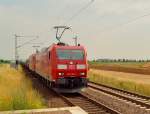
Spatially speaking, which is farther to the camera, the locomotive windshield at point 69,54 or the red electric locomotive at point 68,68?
the locomotive windshield at point 69,54

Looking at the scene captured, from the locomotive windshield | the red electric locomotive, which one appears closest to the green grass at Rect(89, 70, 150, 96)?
the red electric locomotive

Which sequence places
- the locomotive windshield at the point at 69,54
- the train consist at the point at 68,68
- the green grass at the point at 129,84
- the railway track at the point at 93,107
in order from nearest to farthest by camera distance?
1. the railway track at the point at 93,107
2. the train consist at the point at 68,68
3. the locomotive windshield at the point at 69,54
4. the green grass at the point at 129,84

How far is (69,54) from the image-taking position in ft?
69.9

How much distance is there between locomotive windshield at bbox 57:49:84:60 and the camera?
21.2 metres

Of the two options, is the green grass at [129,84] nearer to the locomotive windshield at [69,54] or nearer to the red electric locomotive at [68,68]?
the red electric locomotive at [68,68]

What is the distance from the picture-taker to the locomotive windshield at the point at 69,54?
21.2 metres

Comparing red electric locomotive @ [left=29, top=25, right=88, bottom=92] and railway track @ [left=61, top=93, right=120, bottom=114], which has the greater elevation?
red electric locomotive @ [left=29, top=25, right=88, bottom=92]

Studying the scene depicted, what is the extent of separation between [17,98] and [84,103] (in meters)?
3.86

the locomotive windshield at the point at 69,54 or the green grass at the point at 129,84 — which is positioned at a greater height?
the locomotive windshield at the point at 69,54

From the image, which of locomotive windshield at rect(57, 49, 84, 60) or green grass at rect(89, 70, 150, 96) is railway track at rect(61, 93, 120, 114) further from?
green grass at rect(89, 70, 150, 96)

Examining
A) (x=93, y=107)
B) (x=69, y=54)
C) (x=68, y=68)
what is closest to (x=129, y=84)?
(x=69, y=54)

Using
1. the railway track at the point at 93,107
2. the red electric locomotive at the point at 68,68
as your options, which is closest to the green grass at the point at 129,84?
the red electric locomotive at the point at 68,68

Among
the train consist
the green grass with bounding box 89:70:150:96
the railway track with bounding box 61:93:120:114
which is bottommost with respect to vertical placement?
the railway track with bounding box 61:93:120:114

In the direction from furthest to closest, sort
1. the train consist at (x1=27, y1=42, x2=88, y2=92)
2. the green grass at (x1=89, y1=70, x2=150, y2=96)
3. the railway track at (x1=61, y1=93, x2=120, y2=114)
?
the green grass at (x1=89, y1=70, x2=150, y2=96) → the train consist at (x1=27, y1=42, x2=88, y2=92) → the railway track at (x1=61, y1=93, x2=120, y2=114)
